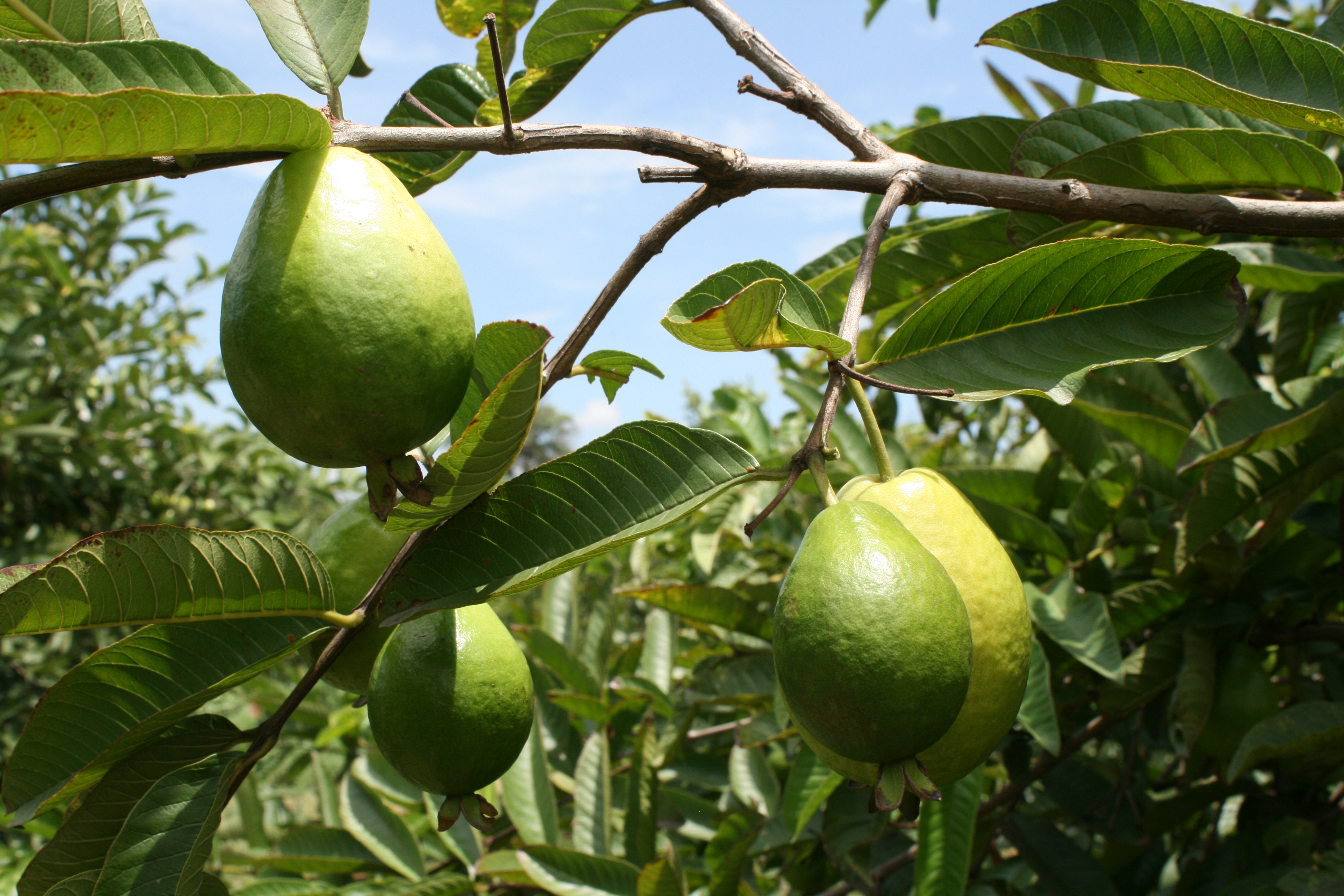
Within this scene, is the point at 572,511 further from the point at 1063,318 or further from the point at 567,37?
the point at 567,37

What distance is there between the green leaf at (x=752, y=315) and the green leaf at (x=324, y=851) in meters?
1.30

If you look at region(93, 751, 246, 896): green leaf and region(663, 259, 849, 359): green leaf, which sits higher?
region(663, 259, 849, 359): green leaf

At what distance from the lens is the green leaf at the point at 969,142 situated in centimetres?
118

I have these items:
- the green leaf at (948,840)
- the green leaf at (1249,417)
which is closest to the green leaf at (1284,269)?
the green leaf at (1249,417)

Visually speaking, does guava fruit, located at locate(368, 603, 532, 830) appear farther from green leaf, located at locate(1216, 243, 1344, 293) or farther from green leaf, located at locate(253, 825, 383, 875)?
green leaf, located at locate(1216, 243, 1344, 293)

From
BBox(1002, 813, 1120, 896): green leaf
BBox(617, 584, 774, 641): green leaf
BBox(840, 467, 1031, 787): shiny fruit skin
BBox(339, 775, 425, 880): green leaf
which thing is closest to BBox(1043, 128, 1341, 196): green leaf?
BBox(840, 467, 1031, 787): shiny fruit skin

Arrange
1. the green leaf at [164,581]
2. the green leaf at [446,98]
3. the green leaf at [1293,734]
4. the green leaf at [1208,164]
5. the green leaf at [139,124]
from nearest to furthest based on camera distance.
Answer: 1. the green leaf at [139,124]
2. the green leaf at [164,581]
3. the green leaf at [1208,164]
4. the green leaf at [446,98]
5. the green leaf at [1293,734]

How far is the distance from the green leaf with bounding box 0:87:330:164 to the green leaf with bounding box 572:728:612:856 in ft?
3.85

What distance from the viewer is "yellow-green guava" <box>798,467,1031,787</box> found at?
72 centimetres

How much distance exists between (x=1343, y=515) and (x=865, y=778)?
1.13 m

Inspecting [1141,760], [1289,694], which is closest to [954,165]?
[1289,694]

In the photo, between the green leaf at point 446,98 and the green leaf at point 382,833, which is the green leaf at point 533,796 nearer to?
the green leaf at point 382,833

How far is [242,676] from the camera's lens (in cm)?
75

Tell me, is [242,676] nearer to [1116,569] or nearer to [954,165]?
[954,165]
